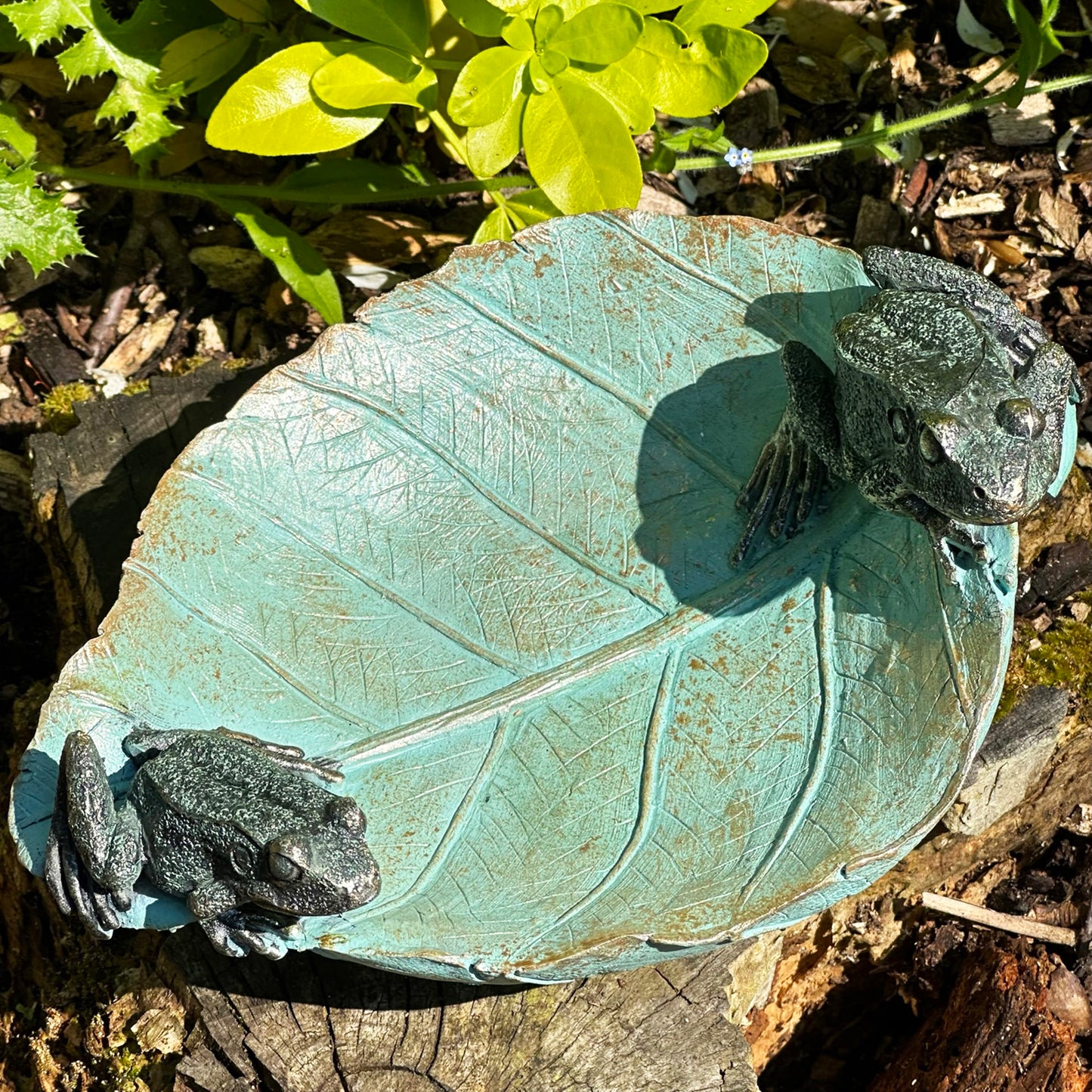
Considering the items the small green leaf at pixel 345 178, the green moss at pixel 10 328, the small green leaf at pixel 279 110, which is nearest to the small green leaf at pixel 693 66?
the small green leaf at pixel 279 110

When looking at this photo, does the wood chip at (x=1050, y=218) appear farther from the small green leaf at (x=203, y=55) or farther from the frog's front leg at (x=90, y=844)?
the frog's front leg at (x=90, y=844)

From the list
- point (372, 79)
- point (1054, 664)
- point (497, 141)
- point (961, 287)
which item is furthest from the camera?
point (1054, 664)

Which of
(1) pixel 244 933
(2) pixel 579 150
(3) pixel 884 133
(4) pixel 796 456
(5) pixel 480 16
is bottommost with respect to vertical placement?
(1) pixel 244 933

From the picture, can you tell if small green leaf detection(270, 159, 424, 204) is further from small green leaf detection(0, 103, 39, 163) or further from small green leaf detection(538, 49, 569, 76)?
small green leaf detection(538, 49, 569, 76)

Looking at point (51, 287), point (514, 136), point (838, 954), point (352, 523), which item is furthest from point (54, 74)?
point (838, 954)

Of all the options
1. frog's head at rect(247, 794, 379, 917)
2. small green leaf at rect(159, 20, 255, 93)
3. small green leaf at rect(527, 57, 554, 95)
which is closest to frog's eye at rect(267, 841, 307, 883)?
frog's head at rect(247, 794, 379, 917)

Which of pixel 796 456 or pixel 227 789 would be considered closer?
pixel 227 789

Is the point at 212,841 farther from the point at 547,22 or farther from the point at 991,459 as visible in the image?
the point at 547,22

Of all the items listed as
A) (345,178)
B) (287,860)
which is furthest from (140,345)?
(287,860)
